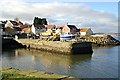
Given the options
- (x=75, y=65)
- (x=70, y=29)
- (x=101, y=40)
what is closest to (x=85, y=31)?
(x=70, y=29)

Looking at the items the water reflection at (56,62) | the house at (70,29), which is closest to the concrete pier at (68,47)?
the water reflection at (56,62)

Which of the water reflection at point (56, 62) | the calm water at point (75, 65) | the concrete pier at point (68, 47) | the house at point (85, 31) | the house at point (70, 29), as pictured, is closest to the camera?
the calm water at point (75, 65)

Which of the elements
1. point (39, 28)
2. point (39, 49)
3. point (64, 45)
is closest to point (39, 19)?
point (39, 28)

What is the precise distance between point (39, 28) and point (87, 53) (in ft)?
151

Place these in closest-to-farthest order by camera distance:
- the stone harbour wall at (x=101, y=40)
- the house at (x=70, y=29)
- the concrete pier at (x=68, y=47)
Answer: the concrete pier at (x=68, y=47) → the stone harbour wall at (x=101, y=40) → the house at (x=70, y=29)

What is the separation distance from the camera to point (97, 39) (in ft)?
174

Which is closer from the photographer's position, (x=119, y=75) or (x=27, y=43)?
(x=119, y=75)

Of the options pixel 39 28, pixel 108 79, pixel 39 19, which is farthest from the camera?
pixel 39 19

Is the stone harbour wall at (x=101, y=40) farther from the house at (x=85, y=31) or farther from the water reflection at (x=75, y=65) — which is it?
the water reflection at (x=75, y=65)

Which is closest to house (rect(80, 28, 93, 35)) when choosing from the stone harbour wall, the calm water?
the stone harbour wall

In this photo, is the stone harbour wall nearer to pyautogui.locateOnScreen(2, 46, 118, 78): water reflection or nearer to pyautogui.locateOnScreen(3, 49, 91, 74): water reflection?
pyautogui.locateOnScreen(3, 49, 91, 74): water reflection

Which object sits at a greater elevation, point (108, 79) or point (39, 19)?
point (39, 19)

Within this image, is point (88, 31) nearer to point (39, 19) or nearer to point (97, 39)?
point (97, 39)

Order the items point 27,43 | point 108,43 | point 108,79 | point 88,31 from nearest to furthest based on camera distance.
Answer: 1. point 108,79
2. point 27,43
3. point 108,43
4. point 88,31
